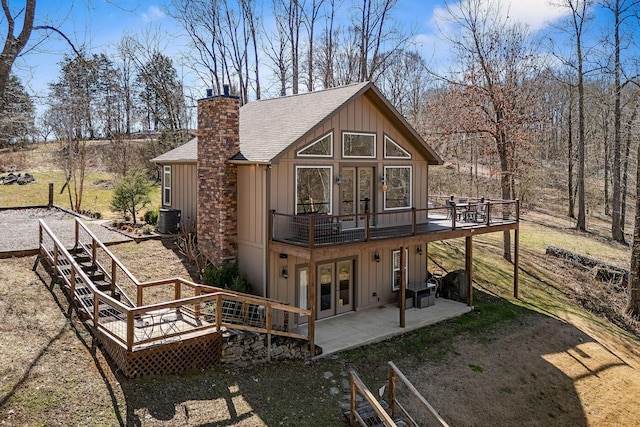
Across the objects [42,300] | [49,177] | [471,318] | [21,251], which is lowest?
[471,318]

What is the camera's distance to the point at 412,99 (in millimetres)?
39750

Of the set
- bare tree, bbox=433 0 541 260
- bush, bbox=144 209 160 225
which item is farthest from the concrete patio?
bush, bbox=144 209 160 225

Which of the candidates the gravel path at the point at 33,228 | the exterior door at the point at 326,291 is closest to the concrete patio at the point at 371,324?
the exterior door at the point at 326,291

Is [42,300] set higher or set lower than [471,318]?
higher

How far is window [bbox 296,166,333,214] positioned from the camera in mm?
12633

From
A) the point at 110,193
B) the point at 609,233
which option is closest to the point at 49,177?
the point at 110,193

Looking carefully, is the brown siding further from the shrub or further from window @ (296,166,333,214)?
window @ (296,166,333,214)

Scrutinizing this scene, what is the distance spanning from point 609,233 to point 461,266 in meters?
17.3

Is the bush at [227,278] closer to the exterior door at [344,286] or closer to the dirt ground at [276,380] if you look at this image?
the dirt ground at [276,380]

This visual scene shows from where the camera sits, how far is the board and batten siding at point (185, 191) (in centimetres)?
1570

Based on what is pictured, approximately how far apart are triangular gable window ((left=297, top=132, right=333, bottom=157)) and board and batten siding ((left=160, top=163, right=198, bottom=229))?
14.7 ft

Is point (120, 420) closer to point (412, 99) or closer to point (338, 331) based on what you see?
point (338, 331)

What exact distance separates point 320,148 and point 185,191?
564 cm

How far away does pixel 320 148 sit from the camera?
13.0 meters
